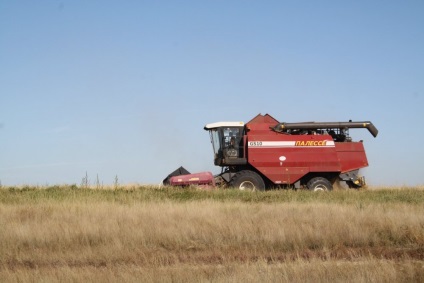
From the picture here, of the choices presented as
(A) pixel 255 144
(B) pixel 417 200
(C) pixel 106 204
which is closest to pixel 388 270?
(C) pixel 106 204

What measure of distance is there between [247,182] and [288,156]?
7.21ft

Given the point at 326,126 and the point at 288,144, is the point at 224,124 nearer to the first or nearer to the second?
the point at 288,144

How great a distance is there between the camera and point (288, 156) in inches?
915

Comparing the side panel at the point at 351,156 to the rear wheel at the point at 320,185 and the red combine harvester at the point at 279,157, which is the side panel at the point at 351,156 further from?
the rear wheel at the point at 320,185

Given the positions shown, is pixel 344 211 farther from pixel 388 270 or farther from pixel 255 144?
pixel 255 144

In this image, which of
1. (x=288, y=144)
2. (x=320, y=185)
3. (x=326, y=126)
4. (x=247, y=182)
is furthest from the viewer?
(x=326, y=126)

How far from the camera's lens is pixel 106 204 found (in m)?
15.7

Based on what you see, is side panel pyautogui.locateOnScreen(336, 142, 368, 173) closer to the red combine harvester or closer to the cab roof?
the red combine harvester

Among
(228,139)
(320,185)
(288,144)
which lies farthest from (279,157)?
(228,139)

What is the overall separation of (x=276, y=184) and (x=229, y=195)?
4.40 metres

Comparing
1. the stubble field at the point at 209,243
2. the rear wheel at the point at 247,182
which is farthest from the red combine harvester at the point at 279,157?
the stubble field at the point at 209,243

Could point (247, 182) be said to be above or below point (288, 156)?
below

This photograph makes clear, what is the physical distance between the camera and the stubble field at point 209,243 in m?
7.55

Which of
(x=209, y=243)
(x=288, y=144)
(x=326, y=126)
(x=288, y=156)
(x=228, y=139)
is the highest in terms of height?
(x=326, y=126)
